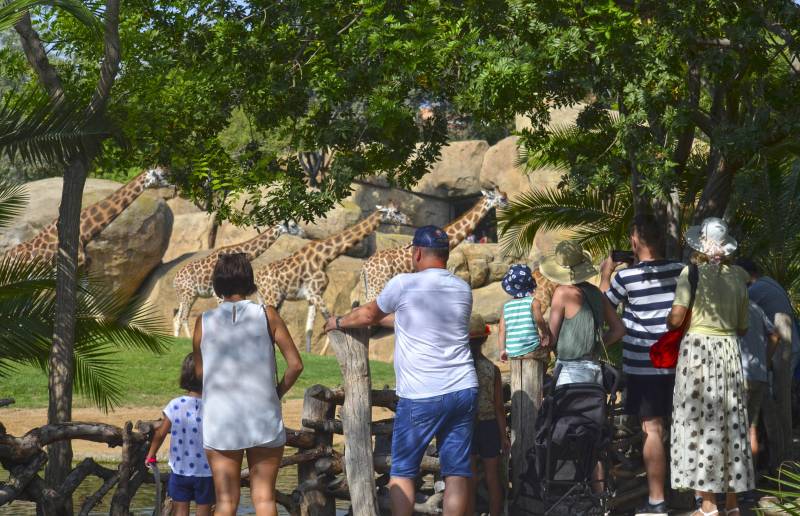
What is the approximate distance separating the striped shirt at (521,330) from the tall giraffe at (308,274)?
13.8 metres

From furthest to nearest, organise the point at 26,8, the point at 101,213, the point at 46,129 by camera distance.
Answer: the point at 101,213
the point at 46,129
the point at 26,8

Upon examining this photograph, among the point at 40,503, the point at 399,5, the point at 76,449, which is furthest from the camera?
the point at 76,449

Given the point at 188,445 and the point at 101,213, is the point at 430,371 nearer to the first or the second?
the point at 188,445

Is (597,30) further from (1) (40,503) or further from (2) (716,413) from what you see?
(1) (40,503)

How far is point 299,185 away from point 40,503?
3225 mm

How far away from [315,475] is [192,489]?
99 cm

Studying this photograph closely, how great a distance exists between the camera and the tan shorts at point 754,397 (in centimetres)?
787

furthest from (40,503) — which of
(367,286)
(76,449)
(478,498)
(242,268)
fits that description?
(367,286)

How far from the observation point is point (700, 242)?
21.6ft

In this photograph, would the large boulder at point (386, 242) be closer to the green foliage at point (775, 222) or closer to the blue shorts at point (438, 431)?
the green foliage at point (775, 222)

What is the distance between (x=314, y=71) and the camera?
8453 millimetres

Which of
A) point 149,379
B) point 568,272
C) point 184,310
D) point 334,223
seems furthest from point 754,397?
point 334,223

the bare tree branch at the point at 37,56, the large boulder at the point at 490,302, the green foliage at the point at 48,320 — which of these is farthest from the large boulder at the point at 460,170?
the bare tree branch at the point at 37,56

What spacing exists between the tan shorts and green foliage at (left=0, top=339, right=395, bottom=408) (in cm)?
791
